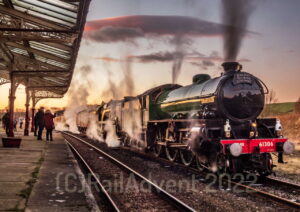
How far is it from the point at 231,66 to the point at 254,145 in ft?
7.59

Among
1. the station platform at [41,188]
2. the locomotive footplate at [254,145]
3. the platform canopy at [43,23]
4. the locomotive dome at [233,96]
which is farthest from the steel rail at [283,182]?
the platform canopy at [43,23]

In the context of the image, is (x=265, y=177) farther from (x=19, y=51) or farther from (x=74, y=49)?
(x=19, y=51)

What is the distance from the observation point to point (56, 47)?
13172mm

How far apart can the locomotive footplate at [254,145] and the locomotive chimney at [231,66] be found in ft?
6.88

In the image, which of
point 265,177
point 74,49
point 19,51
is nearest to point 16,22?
point 74,49

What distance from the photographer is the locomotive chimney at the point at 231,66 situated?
9.23 metres

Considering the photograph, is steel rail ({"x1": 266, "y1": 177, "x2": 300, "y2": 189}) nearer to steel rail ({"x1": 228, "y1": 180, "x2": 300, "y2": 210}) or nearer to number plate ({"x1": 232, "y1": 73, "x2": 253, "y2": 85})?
steel rail ({"x1": 228, "y1": 180, "x2": 300, "y2": 210})

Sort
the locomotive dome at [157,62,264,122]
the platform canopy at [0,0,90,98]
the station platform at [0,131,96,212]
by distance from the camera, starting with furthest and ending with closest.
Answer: the platform canopy at [0,0,90,98]
the locomotive dome at [157,62,264,122]
the station platform at [0,131,96,212]

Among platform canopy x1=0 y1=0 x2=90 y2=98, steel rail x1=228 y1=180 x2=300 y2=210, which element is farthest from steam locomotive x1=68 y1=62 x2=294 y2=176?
platform canopy x1=0 y1=0 x2=90 y2=98

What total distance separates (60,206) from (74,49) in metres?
8.11

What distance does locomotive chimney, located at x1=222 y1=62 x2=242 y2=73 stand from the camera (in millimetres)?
9227

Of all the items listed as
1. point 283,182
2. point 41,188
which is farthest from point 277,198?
point 41,188

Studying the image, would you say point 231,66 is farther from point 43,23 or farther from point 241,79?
point 43,23

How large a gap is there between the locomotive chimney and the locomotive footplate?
2096mm
